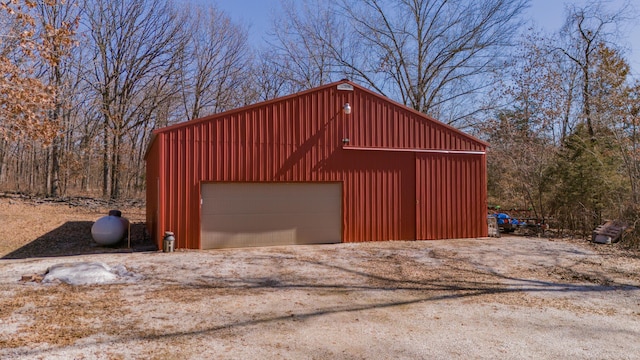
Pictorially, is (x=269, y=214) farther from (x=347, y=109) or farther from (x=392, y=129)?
(x=392, y=129)

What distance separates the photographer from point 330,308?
5262mm

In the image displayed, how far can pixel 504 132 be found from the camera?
1612 cm

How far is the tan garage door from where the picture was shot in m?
10.0

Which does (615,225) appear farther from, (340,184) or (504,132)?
(340,184)

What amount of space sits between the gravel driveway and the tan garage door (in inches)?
58.2

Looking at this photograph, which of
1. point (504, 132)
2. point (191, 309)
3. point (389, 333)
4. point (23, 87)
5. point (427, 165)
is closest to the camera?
point (389, 333)

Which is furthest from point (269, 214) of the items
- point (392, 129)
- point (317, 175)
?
point (392, 129)

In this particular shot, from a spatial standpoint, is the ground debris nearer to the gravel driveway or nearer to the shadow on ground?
the gravel driveway

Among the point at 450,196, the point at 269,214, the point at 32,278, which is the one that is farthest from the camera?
the point at 450,196

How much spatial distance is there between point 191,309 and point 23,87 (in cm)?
757

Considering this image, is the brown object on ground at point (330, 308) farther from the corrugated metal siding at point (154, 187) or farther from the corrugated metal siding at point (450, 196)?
the corrugated metal siding at point (450, 196)

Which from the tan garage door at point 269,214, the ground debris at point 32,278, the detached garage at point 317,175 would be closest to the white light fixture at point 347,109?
the detached garage at point 317,175

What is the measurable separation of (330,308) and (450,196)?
308 inches

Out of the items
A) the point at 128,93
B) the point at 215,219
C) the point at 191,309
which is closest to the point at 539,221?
the point at 215,219
